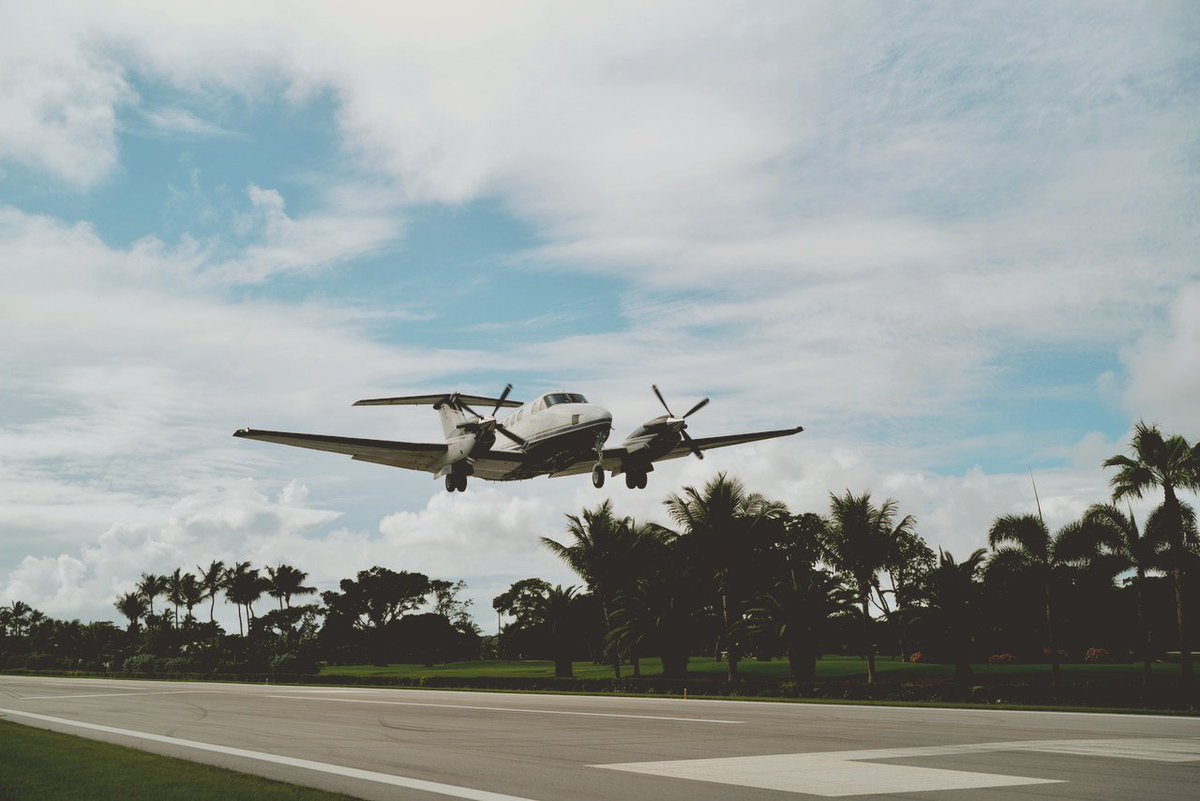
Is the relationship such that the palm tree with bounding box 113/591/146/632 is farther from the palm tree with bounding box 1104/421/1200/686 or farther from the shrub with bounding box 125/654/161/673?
the palm tree with bounding box 1104/421/1200/686

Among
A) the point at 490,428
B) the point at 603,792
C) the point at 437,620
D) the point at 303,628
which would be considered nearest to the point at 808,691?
the point at 490,428

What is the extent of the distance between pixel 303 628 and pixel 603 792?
13048 centimetres

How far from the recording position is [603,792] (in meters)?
10.1

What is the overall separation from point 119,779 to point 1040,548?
151 feet

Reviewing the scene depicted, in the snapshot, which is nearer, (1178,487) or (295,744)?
(295,744)

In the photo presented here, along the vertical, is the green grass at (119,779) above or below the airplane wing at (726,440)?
below

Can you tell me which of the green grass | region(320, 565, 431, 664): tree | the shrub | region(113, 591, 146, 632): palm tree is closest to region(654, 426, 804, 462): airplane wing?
the green grass

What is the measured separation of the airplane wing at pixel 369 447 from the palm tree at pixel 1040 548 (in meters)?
30.8

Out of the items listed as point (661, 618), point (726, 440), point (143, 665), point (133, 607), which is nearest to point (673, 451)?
point (726, 440)

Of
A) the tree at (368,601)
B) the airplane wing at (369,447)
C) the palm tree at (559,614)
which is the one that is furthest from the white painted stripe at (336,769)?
the tree at (368,601)

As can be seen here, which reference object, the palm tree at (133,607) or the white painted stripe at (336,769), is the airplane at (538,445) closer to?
the white painted stripe at (336,769)

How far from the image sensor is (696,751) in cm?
1382

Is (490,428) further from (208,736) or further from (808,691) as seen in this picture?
(208,736)

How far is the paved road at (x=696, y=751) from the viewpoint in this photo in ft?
33.1
